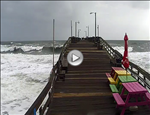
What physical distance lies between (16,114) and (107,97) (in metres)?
6.21

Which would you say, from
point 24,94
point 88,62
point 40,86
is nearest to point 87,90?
point 88,62

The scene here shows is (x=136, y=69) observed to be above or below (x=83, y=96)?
above

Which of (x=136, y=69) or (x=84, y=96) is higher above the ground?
(x=136, y=69)

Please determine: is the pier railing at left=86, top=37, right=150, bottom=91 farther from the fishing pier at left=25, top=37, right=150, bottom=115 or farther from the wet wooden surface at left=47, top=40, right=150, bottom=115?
the wet wooden surface at left=47, top=40, right=150, bottom=115

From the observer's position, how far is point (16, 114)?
9359 millimetres

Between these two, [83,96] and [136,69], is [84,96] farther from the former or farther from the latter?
[136,69]

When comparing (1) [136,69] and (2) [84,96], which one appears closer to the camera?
(2) [84,96]

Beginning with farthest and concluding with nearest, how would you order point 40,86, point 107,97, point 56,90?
point 40,86, point 56,90, point 107,97

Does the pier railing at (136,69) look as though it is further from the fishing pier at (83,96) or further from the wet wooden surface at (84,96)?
the wet wooden surface at (84,96)

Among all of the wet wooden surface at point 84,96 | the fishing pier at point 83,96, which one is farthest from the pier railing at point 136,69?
the wet wooden surface at point 84,96

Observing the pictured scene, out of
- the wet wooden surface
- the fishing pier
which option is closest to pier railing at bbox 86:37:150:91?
the fishing pier

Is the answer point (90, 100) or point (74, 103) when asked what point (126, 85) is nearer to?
point (90, 100)

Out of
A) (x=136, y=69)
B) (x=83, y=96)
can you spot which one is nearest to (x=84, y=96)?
(x=83, y=96)

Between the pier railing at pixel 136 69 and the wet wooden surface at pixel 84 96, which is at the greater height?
the pier railing at pixel 136 69
